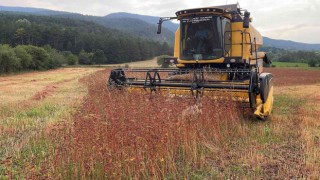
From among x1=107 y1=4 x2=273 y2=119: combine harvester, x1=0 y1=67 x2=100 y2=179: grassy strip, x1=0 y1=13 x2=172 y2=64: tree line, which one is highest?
x1=0 y1=13 x2=172 y2=64: tree line

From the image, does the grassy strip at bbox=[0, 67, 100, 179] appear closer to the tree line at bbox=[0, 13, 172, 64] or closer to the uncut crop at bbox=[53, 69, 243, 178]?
the uncut crop at bbox=[53, 69, 243, 178]

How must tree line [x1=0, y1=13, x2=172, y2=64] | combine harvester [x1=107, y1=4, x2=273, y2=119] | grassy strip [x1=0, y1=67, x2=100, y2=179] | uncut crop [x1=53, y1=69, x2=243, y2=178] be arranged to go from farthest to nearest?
tree line [x1=0, y1=13, x2=172, y2=64], combine harvester [x1=107, y1=4, x2=273, y2=119], grassy strip [x1=0, y1=67, x2=100, y2=179], uncut crop [x1=53, y1=69, x2=243, y2=178]

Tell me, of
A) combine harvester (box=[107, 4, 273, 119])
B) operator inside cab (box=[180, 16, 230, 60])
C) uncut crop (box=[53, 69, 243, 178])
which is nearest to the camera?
uncut crop (box=[53, 69, 243, 178])

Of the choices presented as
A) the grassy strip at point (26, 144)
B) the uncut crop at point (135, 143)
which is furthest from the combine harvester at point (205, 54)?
the uncut crop at point (135, 143)

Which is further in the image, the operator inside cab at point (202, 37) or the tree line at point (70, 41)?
the tree line at point (70, 41)

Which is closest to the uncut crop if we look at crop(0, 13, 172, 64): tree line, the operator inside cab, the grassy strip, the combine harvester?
the grassy strip

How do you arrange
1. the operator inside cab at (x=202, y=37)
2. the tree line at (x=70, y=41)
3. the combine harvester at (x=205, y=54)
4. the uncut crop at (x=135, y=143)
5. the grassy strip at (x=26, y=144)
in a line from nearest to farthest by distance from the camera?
the uncut crop at (x=135, y=143)
the grassy strip at (x=26, y=144)
the combine harvester at (x=205, y=54)
the operator inside cab at (x=202, y=37)
the tree line at (x=70, y=41)

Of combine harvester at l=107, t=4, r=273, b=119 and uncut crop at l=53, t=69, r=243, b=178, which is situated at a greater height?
combine harvester at l=107, t=4, r=273, b=119

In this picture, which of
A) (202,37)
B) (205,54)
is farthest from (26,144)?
(202,37)

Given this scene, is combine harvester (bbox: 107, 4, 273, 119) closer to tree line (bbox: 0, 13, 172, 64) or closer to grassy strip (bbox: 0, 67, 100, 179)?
grassy strip (bbox: 0, 67, 100, 179)

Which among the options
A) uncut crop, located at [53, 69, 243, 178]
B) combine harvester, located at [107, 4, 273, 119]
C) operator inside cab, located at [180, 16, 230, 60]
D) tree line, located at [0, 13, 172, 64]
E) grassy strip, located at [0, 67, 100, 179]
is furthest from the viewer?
tree line, located at [0, 13, 172, 64]

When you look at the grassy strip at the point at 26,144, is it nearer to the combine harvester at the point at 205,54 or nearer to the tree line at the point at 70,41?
the combine harvester at the point at 205,54

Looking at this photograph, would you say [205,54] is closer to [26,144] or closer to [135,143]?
[26,144]

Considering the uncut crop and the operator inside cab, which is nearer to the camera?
the uncut crop
